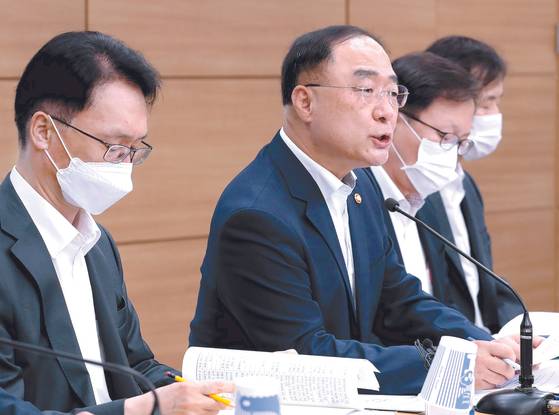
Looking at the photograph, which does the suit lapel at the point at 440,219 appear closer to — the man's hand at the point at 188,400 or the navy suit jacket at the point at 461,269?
the navy suit jacket at the point at 461,269

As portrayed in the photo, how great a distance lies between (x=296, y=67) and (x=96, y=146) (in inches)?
31.3

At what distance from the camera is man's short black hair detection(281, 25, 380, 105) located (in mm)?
2857

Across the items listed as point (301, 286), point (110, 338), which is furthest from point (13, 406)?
point (301, 286)

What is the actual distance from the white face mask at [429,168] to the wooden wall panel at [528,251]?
2.42m

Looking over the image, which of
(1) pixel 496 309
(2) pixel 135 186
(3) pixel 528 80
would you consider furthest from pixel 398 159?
(3) pixel 528 80

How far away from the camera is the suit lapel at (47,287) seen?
219 cm

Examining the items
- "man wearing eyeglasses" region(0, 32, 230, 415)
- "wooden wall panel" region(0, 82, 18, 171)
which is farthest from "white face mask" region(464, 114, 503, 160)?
"man wearing eyeglasses" region(0, 32, 230, 415)

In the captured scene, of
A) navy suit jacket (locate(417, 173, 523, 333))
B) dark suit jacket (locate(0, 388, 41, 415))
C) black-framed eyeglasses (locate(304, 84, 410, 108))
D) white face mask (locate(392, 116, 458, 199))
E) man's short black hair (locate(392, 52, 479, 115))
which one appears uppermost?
black-framed eyeglasses (locate(304, 84, 410, 108))

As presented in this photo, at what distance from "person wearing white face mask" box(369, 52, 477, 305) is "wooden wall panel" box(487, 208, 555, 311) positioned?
7.91 feet

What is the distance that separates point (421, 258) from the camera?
3451 mm

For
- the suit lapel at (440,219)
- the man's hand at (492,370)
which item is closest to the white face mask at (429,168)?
the suit lapel at (440,219)

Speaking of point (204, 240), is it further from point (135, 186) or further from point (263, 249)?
point (263, 249)

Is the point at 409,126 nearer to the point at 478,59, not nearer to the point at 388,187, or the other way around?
the point at 388,187

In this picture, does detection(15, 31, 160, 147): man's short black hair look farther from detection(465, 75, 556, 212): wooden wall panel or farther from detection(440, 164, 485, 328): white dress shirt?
detection(465, 75, 556, 212): wooden wall panel
